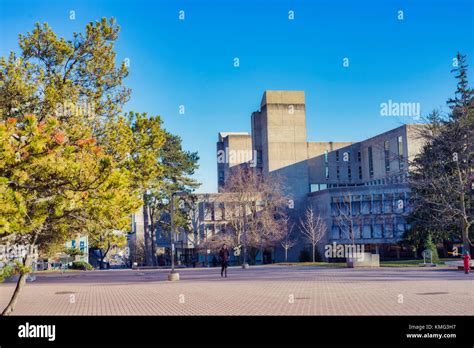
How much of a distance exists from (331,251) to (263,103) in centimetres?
2784

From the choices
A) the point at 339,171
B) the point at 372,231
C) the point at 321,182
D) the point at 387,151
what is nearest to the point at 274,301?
the point at 372,231

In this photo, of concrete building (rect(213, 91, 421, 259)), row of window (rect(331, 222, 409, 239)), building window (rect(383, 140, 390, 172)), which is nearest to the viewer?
row of window (rect(331, 222, 409, 239))

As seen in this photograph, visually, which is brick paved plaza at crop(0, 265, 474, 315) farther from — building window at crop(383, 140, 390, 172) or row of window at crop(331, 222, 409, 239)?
building window at crop(383, 140, 390, 172)

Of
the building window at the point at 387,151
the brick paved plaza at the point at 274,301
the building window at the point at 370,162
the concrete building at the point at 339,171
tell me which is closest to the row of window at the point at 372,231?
the concrete building at the point at 339,171

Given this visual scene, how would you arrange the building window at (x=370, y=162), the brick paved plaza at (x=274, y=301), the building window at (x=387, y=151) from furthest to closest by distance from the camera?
the building window at (x=370, y=162) → the building window at (x=387, y=151) → the brick paved plaza at (x=274, y=301)

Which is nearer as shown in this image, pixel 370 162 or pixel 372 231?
pixel 372 231

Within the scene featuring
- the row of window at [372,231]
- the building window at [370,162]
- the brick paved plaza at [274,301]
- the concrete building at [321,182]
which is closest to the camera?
the brick paved plaza at [274,301]

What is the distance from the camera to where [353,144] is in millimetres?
94625

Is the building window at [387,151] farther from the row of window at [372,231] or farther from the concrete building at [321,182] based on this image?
the row of window at [372,231]

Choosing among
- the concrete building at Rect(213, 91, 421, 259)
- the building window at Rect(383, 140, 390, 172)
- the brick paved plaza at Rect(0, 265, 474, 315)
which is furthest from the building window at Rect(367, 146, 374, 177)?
the brick paved plaza at Rect(0, 265, 474, 315)

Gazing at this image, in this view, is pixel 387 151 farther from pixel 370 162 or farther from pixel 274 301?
pixel 274 301

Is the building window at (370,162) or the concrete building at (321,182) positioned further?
the building window at (370,162)
